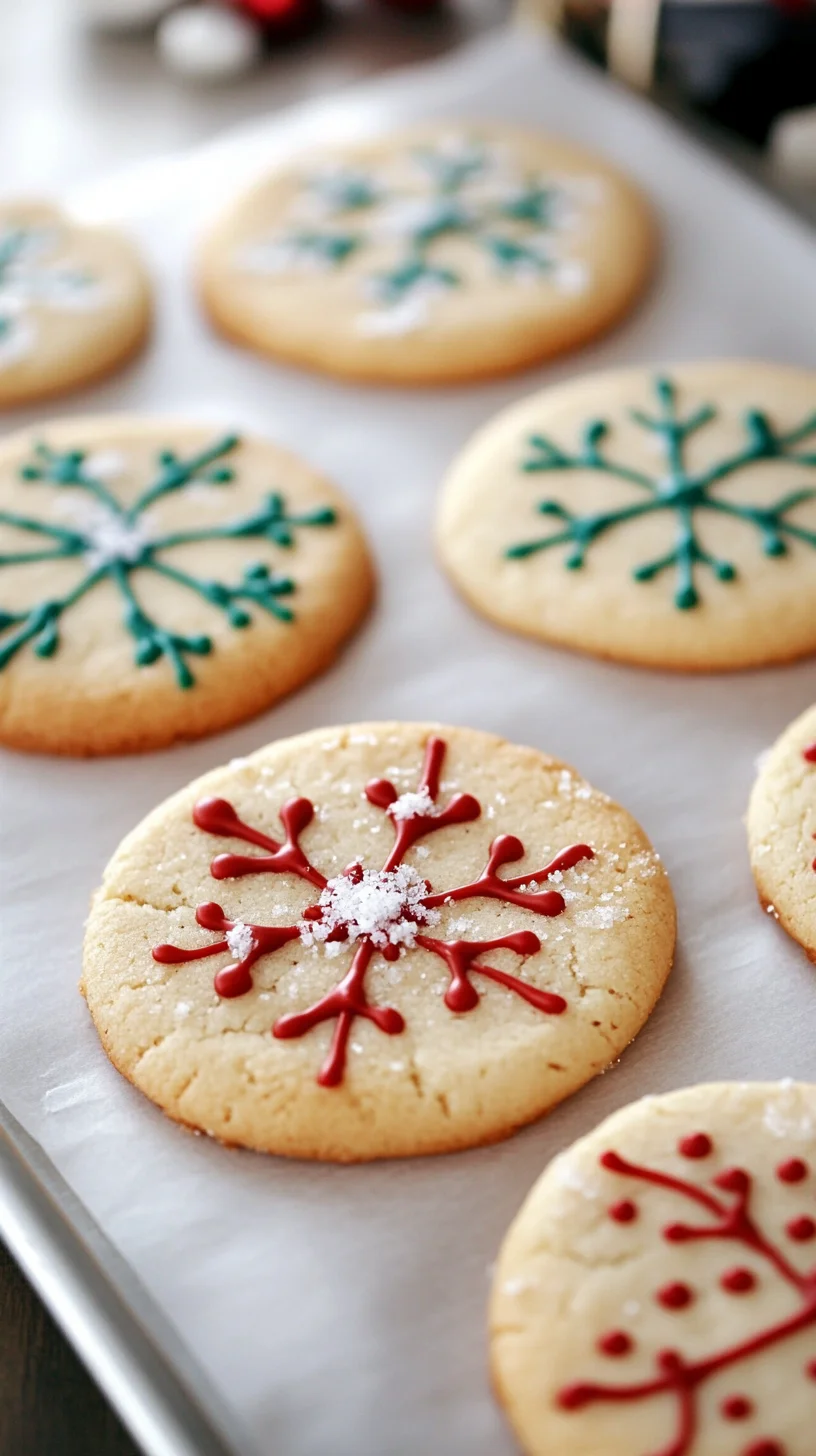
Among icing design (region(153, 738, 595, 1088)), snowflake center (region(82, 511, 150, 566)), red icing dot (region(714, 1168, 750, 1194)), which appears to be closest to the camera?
red icing dot (region(714, 1168, 750, 1194))

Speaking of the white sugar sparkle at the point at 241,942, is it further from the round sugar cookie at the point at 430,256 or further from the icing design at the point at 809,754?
the round sugar cookie at the point at 430,256

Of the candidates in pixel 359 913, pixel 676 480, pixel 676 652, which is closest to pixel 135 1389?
pixel 359 913

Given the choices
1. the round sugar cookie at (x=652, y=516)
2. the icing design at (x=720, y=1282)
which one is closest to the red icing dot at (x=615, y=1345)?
the icing design at (x=720, y=1282)

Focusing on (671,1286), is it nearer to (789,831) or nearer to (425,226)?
(789,831)

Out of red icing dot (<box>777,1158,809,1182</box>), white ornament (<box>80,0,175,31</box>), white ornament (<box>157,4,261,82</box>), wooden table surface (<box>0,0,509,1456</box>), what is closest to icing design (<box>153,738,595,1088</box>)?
red icing dot (<box>777,1158,809,1182</box>)

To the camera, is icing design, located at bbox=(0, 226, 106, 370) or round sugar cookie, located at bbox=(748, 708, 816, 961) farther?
icing design, located at bbox=(0, 226, 106, 370)

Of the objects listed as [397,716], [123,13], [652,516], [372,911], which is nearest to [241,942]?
[372,911]

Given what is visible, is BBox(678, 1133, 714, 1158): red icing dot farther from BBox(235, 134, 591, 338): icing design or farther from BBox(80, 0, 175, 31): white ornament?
BBox(80, 0, 175, 31): white ornament
